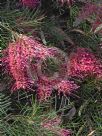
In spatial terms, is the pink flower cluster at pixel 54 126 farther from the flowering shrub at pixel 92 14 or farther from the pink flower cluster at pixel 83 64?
the flowering shrub at pixel 92 14

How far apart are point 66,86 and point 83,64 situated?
7cm

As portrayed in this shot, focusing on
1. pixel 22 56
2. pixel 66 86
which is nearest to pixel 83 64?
pixel 66 86

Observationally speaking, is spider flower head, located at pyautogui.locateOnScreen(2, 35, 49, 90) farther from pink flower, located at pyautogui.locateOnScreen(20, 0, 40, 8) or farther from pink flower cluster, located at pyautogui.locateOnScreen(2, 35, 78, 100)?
pink flower, located at pyautogui.locateOnScreen(20, 0, 40, 8)

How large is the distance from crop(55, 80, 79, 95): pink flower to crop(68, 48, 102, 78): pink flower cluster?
0.02 metres

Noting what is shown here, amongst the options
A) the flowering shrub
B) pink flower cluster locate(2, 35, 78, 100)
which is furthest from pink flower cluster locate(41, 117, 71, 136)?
the flowering shrub

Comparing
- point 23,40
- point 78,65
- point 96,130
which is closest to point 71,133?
point 96,130

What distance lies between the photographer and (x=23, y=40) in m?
1.02

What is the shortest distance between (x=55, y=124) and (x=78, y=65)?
0.15m

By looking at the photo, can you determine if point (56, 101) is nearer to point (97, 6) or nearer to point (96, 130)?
point (96, 130)

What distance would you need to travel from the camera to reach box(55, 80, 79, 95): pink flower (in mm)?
1113

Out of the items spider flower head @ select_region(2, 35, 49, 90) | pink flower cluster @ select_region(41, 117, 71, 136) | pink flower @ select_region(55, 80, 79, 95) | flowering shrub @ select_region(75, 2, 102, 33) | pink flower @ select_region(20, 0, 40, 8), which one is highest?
pink flower @ select_region(20, 0, 40, 8)

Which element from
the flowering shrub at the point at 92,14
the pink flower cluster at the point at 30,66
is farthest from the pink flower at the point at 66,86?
the flowering shrub at the point at 92,14

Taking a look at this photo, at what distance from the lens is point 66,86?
1.12 m

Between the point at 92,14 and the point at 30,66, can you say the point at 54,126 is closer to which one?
the point at 30,66
